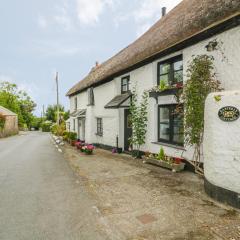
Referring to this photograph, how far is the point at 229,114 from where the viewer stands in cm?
536

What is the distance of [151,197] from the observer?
6023 millimetres

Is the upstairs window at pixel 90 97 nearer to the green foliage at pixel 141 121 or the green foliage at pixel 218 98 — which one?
the green foliage at pixel 141 121

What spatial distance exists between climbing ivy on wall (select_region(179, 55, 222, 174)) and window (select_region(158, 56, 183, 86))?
156cm

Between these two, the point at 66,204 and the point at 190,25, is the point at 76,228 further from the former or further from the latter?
the point at 190,25

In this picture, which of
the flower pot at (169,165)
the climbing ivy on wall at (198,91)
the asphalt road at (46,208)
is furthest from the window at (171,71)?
the asphalt road at (46,208)

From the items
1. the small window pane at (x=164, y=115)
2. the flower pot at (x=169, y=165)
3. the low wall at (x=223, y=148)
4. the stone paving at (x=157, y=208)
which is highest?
the small window pane at (x=164, y=115)

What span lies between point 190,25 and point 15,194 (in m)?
7.93

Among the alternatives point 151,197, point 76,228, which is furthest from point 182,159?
point 76,228

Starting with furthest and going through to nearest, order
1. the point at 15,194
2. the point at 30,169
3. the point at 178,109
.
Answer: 1. the point at 30,169
2. the point at 178,109
3. the point at 15,194

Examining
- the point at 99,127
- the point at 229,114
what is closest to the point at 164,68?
the point at 229,114

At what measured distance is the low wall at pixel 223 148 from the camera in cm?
520

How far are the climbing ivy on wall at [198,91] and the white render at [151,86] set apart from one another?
0.97ft

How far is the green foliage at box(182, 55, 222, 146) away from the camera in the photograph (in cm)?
736

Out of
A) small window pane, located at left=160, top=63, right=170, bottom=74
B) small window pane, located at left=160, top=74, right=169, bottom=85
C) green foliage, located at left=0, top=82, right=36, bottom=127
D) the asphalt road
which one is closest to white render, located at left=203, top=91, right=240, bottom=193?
the asphalt road
